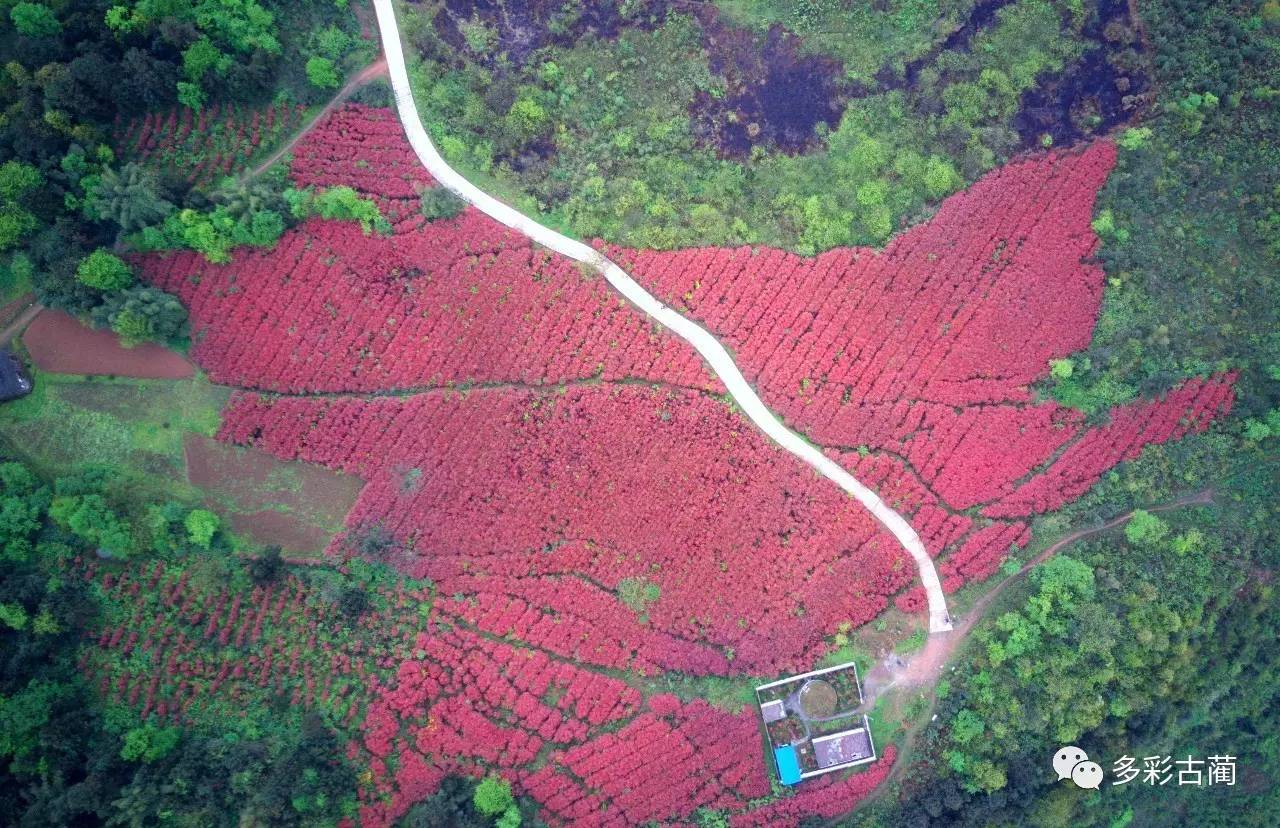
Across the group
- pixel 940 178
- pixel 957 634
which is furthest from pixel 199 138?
pixel 957 634

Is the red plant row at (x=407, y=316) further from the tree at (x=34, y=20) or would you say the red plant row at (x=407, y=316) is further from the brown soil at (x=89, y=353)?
the tree at (x=34, y=20)

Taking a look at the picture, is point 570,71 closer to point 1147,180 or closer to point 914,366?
point 914,366

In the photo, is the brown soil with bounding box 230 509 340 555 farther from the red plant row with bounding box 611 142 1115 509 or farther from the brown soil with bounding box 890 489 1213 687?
the brown soil with bounding box 890 489 1213 687

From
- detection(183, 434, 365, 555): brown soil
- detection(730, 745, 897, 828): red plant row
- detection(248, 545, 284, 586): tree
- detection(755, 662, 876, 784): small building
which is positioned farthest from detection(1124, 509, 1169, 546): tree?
detection(248, 545, 284, 586): tree

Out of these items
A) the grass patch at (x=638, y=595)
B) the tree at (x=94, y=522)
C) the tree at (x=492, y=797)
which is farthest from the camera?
the grass patch at (x=638, y=595)

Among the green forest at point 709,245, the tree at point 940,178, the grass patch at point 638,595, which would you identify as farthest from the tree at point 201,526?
the tree at point 940,178

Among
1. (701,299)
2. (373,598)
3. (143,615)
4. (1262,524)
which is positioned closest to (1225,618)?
(1262,524)
